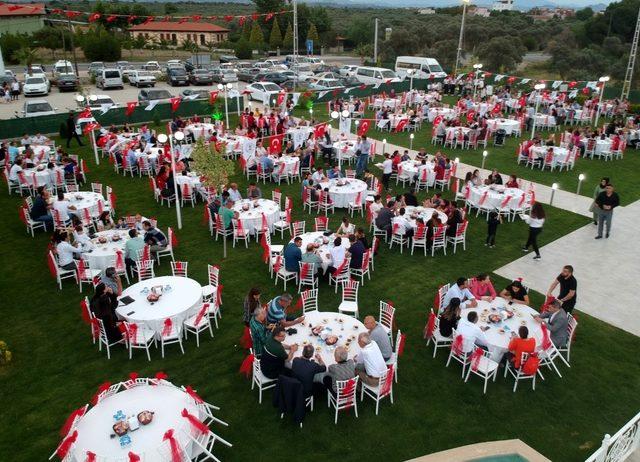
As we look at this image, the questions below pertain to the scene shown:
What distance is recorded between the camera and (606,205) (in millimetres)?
14359

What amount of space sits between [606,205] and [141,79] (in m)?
38.5

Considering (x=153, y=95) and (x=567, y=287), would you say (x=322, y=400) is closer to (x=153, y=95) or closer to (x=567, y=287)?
(x=567, y=287)

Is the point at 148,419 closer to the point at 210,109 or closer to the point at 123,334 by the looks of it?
the point at 123,334

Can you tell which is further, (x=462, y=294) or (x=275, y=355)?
(x=462, y=294)

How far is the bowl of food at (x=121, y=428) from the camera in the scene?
650 centimetres

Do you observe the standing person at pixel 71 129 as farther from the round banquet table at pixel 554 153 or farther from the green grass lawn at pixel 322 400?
the round banquet table at pixel 554 153

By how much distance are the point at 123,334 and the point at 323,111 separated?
2657 centimetres

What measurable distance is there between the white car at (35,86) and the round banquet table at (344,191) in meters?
30.7

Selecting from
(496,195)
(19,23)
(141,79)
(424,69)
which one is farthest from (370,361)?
(19,23)

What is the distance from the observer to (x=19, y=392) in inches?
343

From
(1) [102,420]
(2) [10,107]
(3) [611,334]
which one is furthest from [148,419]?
(2) [10,107]

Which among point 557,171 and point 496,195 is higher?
point 496,195

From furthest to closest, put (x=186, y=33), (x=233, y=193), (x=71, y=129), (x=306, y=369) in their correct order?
(x=186, y=33) < (x=71, y=129) < (x=233, y=193) < (x=306, y=369)

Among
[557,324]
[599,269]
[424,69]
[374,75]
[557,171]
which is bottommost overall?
[599,269]
